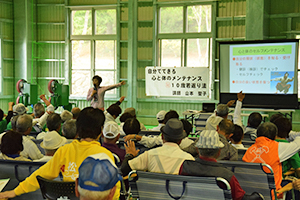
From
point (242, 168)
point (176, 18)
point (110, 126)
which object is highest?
point (176, 18)

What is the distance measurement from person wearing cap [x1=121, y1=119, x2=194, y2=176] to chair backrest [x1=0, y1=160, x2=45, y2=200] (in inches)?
24.8

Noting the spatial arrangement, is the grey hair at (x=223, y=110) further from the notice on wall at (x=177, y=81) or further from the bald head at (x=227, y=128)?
the notice on wall at (x=177, y=81)

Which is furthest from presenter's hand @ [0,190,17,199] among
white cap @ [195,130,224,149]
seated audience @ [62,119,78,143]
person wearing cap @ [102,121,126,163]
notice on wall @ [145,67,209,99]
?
notice on wall @ [145,67,209,99]

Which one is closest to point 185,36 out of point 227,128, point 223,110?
point 223,110

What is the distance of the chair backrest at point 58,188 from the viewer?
1865 mm

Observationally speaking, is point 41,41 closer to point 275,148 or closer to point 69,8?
point 69,8

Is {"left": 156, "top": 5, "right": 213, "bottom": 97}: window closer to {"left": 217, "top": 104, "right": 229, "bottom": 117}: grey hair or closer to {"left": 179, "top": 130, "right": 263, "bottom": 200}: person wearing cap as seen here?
{"left": 217, "top": 104, "right": 229, "bottom": 117}: grey hair

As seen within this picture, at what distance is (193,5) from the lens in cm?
997

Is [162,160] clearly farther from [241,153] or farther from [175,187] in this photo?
[241,153]

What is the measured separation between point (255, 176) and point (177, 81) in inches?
298

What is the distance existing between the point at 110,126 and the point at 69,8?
921cm

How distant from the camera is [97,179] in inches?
44.9

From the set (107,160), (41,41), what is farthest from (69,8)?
(107,160)

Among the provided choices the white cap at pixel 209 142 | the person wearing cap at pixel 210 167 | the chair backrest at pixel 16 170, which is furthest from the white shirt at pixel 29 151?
the white cap at pixel 209 142
